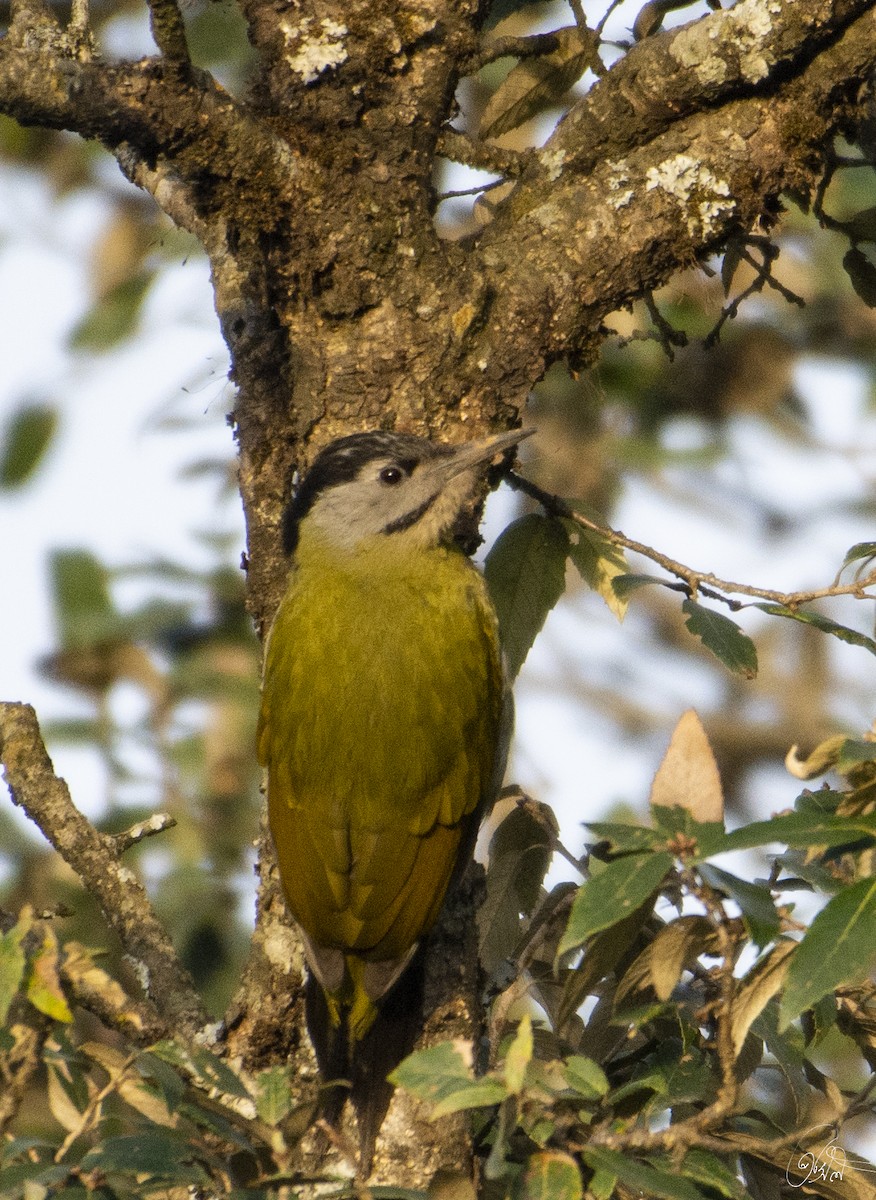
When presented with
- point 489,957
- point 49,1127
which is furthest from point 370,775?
point 49,1127

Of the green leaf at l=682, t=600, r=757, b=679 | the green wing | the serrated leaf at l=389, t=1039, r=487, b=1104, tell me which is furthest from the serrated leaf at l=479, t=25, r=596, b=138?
the serrated leaf at l=389, t=1039, r=487, b=1104

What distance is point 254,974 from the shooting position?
3.54 meters

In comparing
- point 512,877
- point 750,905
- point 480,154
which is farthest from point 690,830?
point 480,154

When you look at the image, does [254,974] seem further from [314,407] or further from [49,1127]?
[49,1127]

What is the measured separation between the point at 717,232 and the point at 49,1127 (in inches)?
149

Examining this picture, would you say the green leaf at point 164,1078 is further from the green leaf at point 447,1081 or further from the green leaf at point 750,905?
the green leaf at point 750,905

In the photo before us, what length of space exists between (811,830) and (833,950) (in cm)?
20

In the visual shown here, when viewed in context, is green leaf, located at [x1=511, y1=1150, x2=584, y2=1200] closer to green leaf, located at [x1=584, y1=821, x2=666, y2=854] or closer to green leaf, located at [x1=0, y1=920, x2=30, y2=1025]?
green leaf, located at [x1=584, y1=821, x2=666, y2=854]

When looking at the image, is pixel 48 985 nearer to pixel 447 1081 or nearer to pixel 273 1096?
pixel 273 1096

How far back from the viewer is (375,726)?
4055mm

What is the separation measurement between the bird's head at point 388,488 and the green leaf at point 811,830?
1608 mm

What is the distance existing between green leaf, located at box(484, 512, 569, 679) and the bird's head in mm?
187

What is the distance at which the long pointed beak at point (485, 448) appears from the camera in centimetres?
369

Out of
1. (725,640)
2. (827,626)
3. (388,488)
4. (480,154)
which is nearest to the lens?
(827,626)
